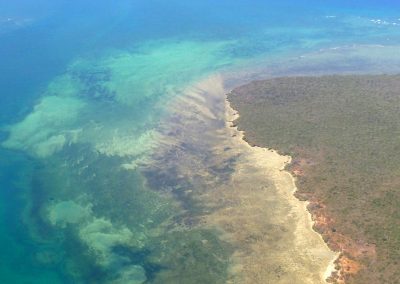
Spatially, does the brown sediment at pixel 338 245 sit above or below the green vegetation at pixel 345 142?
below

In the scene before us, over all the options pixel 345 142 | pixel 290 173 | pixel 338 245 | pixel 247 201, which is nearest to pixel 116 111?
pixel 247 201

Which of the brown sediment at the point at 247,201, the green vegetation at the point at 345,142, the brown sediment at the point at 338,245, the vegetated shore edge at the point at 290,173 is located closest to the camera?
the brown sediment at the point at 338,245

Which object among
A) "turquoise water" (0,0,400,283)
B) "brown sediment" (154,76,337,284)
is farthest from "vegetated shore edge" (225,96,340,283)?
"turquoise water" (0,0,400,283)

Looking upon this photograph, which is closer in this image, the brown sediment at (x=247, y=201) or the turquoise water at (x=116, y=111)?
the brown sediment at (x=247, y=201)

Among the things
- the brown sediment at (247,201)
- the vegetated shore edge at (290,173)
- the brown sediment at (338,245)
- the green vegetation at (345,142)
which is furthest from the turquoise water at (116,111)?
the green vegetation at (345,142)

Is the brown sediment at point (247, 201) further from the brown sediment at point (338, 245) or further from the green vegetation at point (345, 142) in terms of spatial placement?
the green vegetation at point (345, 142)

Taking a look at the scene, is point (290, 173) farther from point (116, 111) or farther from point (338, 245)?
point (116, 111)
